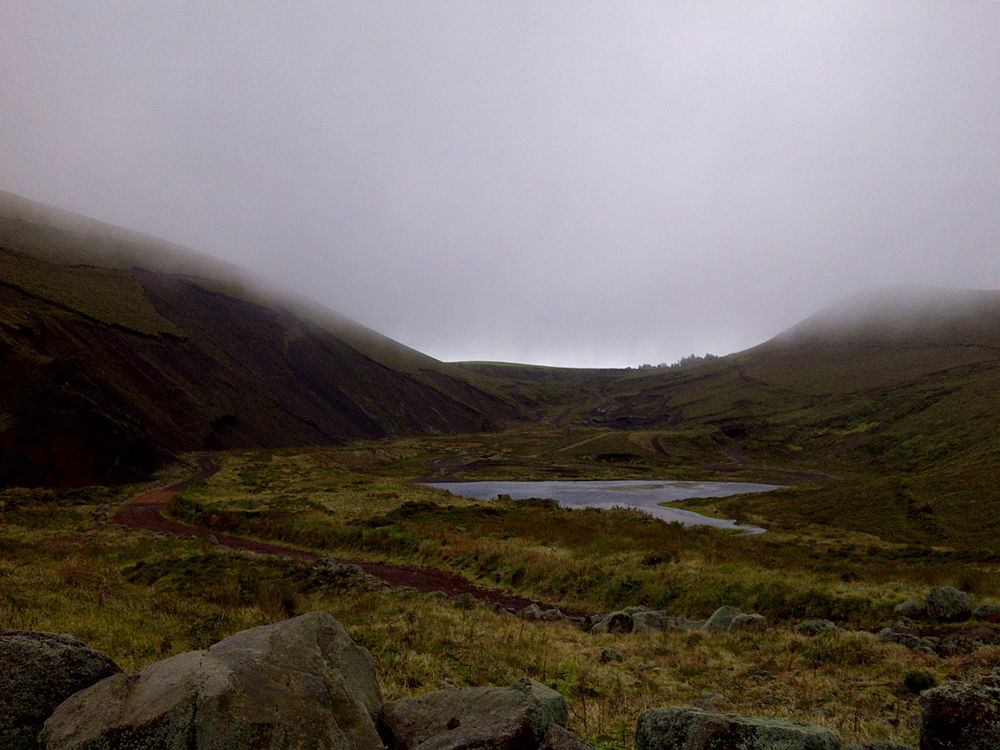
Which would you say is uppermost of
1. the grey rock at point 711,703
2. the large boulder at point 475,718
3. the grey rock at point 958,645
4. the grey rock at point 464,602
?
the large boulder at point 475,718

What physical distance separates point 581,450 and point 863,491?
73.5 meters

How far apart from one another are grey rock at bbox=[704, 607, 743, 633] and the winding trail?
18.5 feet

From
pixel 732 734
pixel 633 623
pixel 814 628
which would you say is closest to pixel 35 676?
pixel 732 734

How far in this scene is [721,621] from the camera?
15.6 metres

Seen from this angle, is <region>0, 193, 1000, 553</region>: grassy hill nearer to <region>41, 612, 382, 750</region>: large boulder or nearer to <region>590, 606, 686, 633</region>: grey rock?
<region>590, 606, 686, 633</region>: grey rock

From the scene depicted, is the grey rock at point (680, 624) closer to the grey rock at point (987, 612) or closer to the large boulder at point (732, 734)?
the grey rock at point (987, 612)

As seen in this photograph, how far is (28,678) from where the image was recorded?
521 centimetres

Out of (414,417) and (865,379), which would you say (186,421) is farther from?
(865,379)

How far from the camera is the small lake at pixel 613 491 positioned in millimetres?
61656

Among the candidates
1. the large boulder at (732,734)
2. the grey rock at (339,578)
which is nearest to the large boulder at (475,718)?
the large boulder at (732,734)

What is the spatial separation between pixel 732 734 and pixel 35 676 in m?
6.83

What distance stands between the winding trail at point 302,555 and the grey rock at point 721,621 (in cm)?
565

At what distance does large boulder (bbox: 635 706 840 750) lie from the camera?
4.74 m

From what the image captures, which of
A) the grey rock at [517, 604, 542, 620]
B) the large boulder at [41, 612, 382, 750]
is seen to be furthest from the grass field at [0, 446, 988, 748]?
the large boulder at [41, 612, 382, 750]
